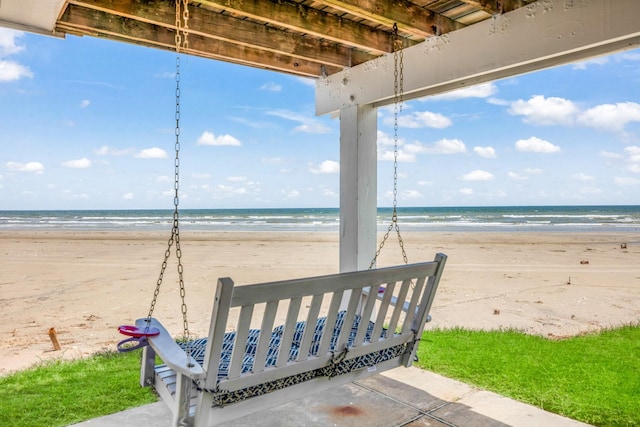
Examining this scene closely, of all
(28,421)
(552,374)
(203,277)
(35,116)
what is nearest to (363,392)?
(552,374)

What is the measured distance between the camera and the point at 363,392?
236 centimetres

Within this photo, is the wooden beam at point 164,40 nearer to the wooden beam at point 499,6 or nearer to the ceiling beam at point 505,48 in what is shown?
the ceiling beam at point 505,48

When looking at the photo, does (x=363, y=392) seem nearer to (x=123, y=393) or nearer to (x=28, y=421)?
(x=123, y=393)

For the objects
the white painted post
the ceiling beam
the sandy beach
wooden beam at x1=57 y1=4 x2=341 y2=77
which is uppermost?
wooden beam at x1=57 y1=4 x2=341 y2=77

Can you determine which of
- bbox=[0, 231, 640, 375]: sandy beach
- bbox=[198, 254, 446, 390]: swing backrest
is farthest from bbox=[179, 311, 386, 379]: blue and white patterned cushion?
bbox=[0, 231, 640, 375]: sandy beach

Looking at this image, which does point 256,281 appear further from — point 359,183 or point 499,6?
point 499,6

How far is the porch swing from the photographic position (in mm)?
1278

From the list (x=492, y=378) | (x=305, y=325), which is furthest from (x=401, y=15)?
(x=492, y=378)

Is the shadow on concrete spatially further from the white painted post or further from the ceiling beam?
the ceiling beam

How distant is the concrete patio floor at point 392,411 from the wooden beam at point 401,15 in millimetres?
1947

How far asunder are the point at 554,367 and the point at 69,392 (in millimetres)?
2919

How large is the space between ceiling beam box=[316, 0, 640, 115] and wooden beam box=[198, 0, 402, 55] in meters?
0.21

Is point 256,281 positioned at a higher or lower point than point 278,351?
lower

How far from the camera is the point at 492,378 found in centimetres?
254
